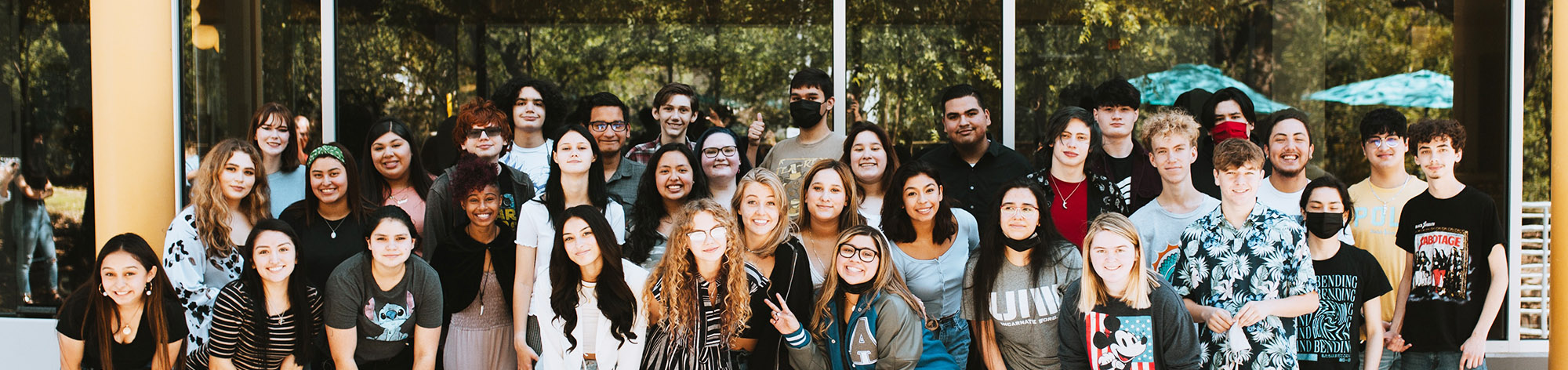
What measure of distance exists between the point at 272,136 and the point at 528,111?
1.08m

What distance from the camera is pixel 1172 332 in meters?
3.54

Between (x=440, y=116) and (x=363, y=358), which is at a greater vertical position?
(x=440, y=116)

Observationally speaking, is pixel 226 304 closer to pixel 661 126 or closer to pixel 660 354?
pixel 660 354

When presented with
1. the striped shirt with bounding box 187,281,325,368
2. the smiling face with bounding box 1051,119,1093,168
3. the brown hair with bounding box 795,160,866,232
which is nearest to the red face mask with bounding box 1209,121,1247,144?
the smiling face with bounding box 1051,119,1093,168

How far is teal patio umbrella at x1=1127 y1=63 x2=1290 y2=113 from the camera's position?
8094 millimetres

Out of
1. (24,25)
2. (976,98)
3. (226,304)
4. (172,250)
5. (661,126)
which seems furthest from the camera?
(24,25)

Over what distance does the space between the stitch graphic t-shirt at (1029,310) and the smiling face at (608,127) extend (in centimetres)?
194

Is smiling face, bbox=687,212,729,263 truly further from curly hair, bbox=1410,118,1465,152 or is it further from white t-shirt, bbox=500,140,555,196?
curly hair, bbox=1410,118,1465,152

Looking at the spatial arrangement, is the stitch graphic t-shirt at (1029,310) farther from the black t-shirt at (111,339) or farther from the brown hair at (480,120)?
the black t-shirt at (111,339)

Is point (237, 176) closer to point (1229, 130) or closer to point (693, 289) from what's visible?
point (693, 289)

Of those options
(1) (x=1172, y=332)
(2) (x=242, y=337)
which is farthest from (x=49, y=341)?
(1) (x=1172, y=332)

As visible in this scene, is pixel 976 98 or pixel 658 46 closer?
pixel 976 98

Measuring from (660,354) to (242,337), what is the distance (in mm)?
1498

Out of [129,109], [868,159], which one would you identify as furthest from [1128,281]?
[129,109]
